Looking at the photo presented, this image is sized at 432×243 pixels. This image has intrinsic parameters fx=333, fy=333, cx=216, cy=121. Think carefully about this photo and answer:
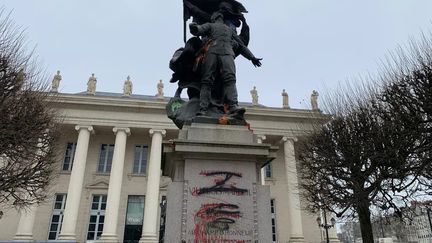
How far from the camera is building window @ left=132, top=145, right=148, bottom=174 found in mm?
30269

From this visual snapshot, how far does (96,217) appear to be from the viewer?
27922mm

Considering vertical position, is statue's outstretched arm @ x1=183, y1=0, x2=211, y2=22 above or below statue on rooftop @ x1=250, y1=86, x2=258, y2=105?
below

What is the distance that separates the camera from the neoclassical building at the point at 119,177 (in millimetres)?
25812

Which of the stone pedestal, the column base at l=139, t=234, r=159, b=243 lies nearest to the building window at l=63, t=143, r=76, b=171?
the column base at l=139, t=234, r=159, b=243

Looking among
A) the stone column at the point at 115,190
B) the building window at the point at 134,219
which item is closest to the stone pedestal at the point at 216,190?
the stone column at the point at 115,190

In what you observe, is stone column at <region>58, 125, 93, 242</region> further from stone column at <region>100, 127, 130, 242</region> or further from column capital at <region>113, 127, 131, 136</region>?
stone column at <region>100, 127, 130, 242</region>

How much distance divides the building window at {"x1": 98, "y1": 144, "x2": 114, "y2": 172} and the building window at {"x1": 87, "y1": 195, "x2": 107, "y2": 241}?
100 inches

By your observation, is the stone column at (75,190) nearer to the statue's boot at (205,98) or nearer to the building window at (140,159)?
the building window at (140,159)

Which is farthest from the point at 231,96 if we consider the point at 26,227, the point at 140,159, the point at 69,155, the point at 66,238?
the point at 69,155

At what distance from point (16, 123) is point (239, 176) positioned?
10.8 m

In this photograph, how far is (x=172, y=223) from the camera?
3.96 m

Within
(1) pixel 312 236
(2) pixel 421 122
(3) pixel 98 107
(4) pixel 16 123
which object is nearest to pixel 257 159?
(2) pixel 421 122

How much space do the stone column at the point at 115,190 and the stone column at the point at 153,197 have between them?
84.9 inches

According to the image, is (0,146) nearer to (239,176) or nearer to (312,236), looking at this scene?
(239,176)
